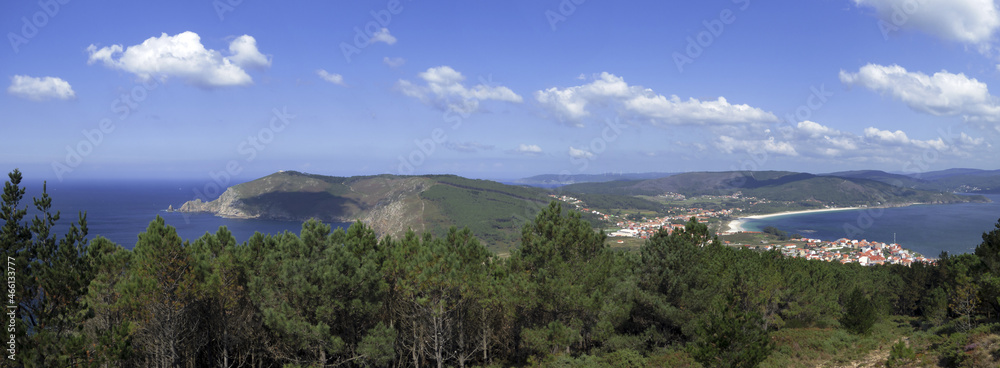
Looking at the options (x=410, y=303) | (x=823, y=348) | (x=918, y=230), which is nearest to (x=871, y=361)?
(x=823, y=348)

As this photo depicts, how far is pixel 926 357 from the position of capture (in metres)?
18.0

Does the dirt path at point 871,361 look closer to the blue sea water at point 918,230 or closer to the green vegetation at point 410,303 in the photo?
the green vegetation at point 410,303

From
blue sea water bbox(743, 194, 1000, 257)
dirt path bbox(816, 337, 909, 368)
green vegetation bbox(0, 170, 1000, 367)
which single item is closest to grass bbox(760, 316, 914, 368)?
dirt path bbox(816, 337, 909, 368)

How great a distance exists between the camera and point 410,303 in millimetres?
21750

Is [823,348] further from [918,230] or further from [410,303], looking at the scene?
[918,230]

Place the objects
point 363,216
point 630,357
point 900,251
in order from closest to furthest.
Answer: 1. point 630,357
2. point 900,251
3. point 363,216

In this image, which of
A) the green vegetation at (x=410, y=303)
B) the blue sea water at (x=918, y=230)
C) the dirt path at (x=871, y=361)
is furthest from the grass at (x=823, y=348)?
the blue sea water at (x=918, y=230)

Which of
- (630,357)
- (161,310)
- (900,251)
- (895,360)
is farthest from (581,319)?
(900,251)

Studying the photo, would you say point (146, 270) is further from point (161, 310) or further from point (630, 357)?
point (630, 357)

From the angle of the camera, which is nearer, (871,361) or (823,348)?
(871,361)

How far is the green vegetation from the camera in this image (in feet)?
48.2

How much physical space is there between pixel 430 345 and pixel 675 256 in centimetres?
1374

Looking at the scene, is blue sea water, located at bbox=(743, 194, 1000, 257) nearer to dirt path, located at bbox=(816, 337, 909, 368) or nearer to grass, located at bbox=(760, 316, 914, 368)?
grass, located at bbox=(760, 316, 914, 368)

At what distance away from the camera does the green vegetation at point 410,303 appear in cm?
1468
